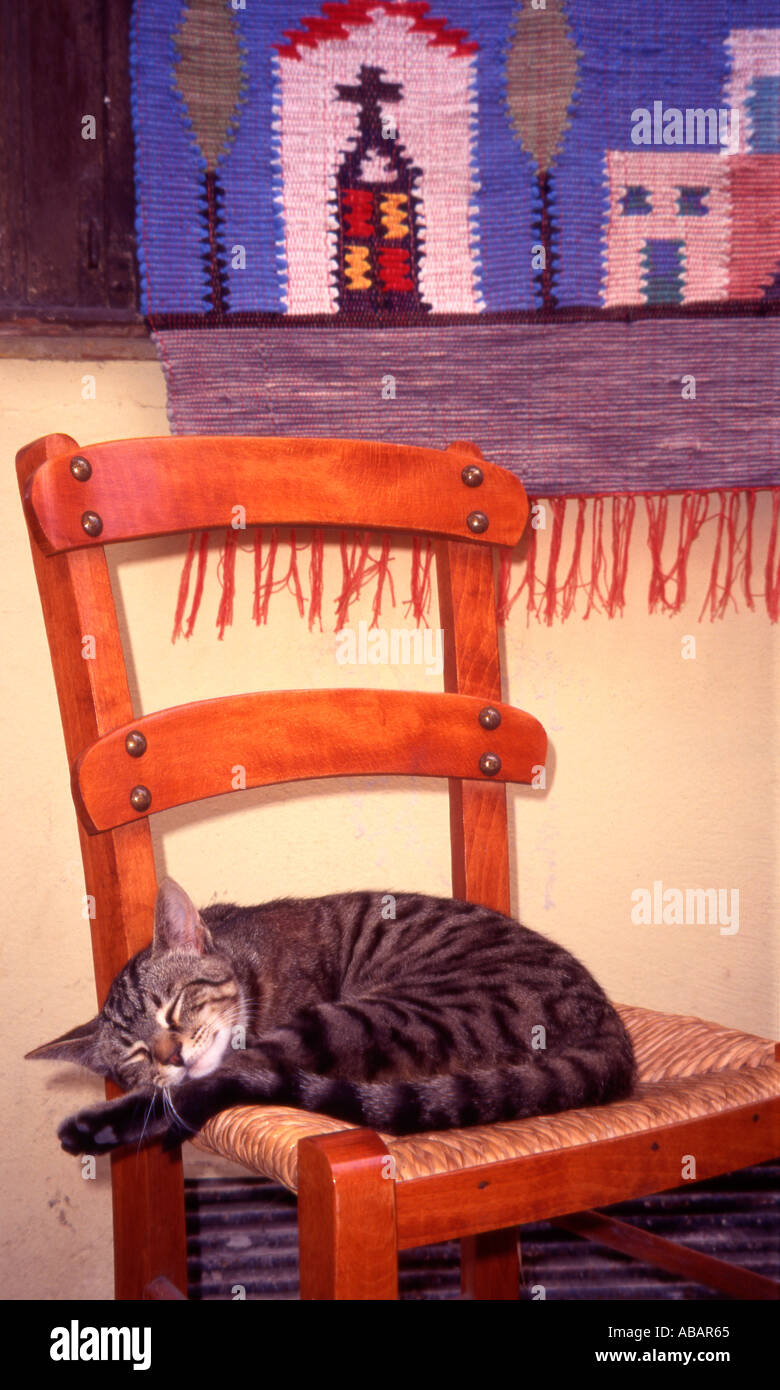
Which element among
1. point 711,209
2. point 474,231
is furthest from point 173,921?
point 711,209

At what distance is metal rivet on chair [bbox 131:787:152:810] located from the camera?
97cm

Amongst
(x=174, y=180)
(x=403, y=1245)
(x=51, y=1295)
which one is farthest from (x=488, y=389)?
(x=51, y=1295)

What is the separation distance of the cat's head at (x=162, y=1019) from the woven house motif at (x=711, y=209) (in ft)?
3.07

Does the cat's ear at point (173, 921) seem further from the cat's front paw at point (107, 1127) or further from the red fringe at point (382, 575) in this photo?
the red fringe at point (382, 575)

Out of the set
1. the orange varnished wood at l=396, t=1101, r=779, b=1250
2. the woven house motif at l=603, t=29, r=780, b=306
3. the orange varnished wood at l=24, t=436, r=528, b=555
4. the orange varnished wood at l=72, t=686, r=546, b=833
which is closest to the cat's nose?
the orange varnished wood at l=72, t=686, r=546, b=833

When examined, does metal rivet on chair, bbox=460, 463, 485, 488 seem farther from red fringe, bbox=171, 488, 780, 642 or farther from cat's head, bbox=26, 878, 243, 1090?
cat's head, bbox=26, 878, 243, 1090

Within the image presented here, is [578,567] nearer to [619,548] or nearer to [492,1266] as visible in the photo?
[619,548]

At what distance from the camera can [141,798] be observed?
3.18ft

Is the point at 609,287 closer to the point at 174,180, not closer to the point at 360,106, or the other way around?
the point at 360,106

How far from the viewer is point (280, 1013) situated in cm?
107

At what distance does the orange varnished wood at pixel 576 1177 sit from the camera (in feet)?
2.45

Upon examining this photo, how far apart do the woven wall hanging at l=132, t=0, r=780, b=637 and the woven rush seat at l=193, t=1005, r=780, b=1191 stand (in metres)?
0.72

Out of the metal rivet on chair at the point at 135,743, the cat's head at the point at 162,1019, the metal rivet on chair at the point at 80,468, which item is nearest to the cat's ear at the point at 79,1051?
the cat's head at the point at 162,1019
